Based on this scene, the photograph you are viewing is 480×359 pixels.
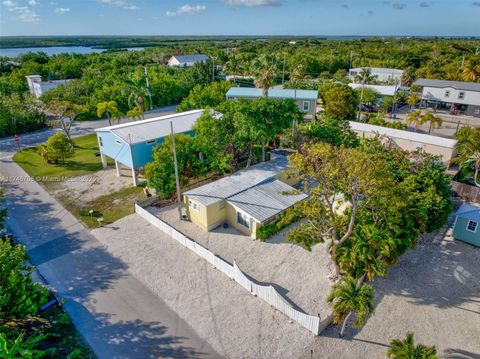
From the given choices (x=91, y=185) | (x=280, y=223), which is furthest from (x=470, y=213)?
(x=91, y=185)

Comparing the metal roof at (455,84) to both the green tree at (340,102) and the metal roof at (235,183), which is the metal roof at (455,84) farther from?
the metal roof at (235,183)

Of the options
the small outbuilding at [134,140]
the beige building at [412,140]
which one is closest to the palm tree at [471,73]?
the beige building at [412,140]

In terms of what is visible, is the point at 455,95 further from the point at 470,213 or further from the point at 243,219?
the point at 243,219

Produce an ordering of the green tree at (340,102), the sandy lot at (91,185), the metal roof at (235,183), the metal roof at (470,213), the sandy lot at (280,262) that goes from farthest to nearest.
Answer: the green tree at (340,102), the sandy lot at (91,185), the metal roof at (235,183), the metal roof at (470,213), the sandy lot at (280,262)

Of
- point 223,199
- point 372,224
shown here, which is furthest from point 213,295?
point 372,224

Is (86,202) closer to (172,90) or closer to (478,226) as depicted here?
(478,226)
